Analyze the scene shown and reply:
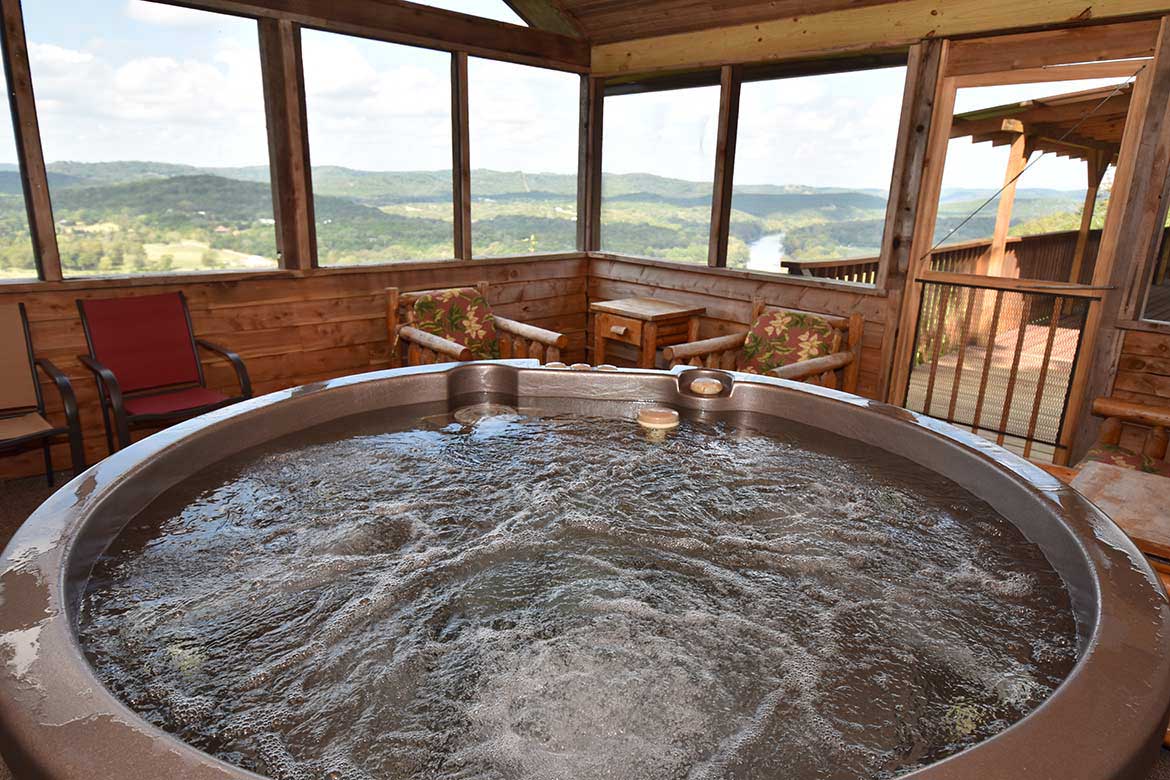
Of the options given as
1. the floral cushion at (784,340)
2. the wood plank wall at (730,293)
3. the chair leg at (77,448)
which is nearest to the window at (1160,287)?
the wood plank wall at (730,293)

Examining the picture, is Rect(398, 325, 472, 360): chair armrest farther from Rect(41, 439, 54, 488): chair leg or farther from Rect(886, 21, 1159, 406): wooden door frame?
Rect(886, 21, 1159, 406): wooden door frame

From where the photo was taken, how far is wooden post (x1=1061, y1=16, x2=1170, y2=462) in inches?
100.0

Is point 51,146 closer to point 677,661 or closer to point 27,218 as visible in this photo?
point 27,218

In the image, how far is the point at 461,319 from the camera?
366 cm

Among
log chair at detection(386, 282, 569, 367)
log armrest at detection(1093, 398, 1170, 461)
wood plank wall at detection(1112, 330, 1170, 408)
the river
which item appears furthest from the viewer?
the river

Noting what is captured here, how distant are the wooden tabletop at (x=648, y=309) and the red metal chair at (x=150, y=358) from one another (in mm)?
1958

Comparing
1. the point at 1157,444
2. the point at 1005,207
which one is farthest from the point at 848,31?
the point at 1157,444

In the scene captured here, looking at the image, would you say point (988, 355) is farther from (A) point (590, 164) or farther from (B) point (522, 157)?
(B) point (522, 157)

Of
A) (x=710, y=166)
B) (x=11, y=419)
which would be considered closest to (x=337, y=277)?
(x=11, y=419)

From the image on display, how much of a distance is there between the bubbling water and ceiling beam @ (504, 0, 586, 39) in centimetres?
331

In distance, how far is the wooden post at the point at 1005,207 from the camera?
289cm

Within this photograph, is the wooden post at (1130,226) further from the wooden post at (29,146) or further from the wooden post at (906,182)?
the wooden post at (29,146)

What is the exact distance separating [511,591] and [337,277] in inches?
107

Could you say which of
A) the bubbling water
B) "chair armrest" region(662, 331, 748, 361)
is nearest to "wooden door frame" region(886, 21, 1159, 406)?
"chair armrest" region(662, 331, 748, 361)
